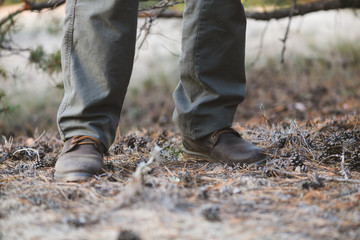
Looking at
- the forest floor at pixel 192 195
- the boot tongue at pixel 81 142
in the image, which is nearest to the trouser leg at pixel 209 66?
the forest floor at pixel 192 195

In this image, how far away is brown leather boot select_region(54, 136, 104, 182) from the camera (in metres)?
1.23

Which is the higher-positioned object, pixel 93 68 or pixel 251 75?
pixel 93 68

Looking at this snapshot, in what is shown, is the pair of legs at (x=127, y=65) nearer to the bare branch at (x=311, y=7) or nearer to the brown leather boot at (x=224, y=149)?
the brown leather boot at (x=224, y=149)

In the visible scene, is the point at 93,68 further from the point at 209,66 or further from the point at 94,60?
the point at 209,66

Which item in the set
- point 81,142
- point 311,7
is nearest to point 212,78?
point 81,142

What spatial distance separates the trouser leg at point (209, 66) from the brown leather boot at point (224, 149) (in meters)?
0.04

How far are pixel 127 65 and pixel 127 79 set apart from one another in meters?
0.06

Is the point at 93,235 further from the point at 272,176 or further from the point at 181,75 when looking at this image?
the point at 181,75

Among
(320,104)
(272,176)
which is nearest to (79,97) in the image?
(272,176)

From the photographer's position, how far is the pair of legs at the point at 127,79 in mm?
1312

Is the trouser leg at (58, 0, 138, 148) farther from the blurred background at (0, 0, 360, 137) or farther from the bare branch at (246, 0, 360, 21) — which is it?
the bare branch at (246, 0, 360, 21)

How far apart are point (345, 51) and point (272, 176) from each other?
4944mm

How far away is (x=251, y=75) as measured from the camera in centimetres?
542

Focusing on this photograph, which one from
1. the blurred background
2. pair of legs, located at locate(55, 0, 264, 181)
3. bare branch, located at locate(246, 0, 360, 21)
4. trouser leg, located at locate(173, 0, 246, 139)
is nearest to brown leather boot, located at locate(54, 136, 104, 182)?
pair of legs, located at locate(55, 0, 264, 181)
